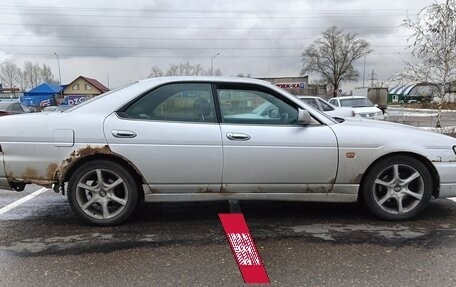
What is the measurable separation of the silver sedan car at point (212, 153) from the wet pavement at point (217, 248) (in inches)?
12.2

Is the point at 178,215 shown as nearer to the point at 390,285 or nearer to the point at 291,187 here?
the point at 291,187

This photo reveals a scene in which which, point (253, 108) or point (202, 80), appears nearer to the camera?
point (253, 108)

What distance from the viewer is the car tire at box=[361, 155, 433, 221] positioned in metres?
4.55

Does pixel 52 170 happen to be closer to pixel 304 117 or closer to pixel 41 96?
pixel 304 117

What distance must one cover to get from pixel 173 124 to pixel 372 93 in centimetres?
3895

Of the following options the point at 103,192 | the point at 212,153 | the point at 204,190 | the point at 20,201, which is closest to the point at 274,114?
the point at 212,153

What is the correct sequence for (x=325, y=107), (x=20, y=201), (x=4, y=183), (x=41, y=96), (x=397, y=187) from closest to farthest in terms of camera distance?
(x=4, y=183) → (x=397, y=187) → (x=20, y=201) → (x=325, y=107) → (x=41, y=96)

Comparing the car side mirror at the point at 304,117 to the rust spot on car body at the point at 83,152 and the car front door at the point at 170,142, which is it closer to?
the car front door at the point at 170,142

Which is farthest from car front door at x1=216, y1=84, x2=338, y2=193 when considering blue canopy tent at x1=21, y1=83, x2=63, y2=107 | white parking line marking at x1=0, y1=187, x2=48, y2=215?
blue canopy tent at x1=21, y1=83, x2=63, y2=107

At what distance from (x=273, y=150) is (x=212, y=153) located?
2.01ft

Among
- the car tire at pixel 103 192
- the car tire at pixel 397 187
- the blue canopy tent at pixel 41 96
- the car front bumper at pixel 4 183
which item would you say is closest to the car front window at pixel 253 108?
the car tire at pixel 397 187

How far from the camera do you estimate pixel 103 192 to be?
4469 millimetres

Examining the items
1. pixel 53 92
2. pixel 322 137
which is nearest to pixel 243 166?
pixel 322 137

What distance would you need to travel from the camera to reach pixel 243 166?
14.4 ft
